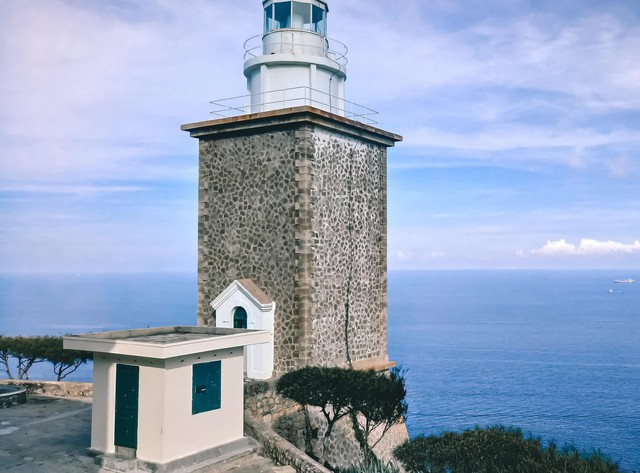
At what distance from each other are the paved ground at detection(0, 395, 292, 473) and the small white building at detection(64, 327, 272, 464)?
1.54 feet

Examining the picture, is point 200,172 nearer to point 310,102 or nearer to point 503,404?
point 310,102

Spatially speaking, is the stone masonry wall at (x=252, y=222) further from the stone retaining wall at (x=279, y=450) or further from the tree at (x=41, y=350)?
the tree at (x=41, y=350)

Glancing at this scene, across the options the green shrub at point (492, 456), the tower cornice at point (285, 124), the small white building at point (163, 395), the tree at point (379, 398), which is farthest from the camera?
the tower cornice at point (285, 124)

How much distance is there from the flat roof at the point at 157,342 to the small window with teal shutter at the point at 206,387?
1.12ft

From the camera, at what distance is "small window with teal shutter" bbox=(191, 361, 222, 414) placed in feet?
33.2

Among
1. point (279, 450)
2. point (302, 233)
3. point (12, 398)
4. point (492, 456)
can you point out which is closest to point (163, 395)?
point (279, 450)

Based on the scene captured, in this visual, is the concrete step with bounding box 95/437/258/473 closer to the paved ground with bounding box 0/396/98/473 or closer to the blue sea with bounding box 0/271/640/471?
the paved ground with bounding box 0/396/98/473

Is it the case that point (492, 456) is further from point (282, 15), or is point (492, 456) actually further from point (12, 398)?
point (282, 15)

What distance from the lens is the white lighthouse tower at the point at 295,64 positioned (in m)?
15.1

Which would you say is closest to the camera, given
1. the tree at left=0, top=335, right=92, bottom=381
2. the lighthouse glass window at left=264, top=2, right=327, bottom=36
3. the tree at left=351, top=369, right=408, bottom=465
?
the tree at left=351, top=369, right=408, bottom=465

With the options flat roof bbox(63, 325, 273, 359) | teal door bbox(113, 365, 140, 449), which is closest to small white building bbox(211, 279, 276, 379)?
flat roof bbox(63, 325, 273, 359)

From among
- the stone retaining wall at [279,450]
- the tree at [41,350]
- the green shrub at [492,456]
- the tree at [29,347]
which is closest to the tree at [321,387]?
the stone retaining wall at [279,450]

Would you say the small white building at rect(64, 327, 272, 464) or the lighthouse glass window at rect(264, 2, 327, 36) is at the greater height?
the lighthouse glass window at rect(264, 2, 327, 36)

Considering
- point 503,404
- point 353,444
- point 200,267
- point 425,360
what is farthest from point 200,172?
point 425,360
